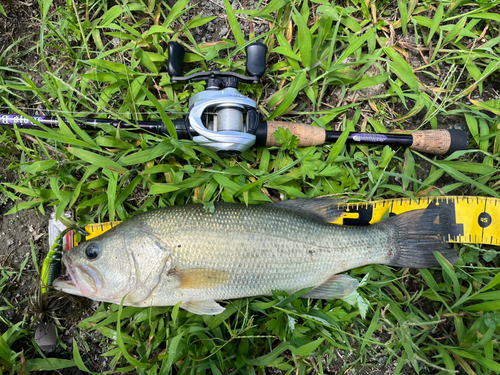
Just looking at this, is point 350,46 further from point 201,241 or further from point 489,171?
point 201,241

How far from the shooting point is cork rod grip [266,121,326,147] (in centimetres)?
257

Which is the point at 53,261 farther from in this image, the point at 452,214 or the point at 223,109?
the point at 452,214

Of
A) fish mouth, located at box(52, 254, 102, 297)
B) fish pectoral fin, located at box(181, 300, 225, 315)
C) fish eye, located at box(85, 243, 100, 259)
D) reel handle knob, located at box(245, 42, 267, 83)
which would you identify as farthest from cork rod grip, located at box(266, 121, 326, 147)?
A: fish mouth, located at box(52, 254, 102, 297)

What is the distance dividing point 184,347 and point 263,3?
3.32m

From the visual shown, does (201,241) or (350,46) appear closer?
(201,241)

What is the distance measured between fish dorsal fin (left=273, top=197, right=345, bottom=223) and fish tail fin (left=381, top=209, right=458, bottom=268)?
0.48 m

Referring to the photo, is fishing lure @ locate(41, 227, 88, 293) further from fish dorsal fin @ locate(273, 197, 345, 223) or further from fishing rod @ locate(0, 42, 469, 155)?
fish dorsal fin @ locate(273, 197, 345, 223)

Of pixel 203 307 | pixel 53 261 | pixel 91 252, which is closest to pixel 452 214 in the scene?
pixel 203 307

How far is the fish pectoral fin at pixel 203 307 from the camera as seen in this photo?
7.81 ft

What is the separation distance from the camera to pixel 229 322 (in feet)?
8.71

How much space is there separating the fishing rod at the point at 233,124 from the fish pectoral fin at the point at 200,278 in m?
1.01

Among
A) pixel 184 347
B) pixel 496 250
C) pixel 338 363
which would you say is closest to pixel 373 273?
pixel 338 363

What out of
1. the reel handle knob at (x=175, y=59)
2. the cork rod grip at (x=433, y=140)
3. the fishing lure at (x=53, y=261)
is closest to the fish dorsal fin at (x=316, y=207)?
the cork rod grip at (x=433, y=140)

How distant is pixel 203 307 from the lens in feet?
7.86
